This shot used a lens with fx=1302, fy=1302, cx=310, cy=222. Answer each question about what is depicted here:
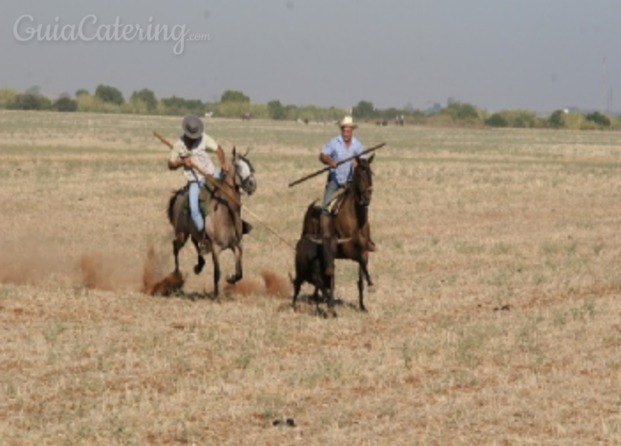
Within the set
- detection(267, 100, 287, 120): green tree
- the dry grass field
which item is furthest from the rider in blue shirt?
detection(267, 100, 287, 120): green tree

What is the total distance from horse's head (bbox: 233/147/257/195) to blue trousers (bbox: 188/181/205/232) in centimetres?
51

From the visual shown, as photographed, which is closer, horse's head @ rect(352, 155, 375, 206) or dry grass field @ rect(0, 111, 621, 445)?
dry grass field @ rect(0, 111, 621, 445)

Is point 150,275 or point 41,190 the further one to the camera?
point 41,190

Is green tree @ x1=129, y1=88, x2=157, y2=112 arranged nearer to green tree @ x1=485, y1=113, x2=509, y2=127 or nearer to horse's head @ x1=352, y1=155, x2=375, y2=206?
green tree @ x1=485, y1=113, x2=509, y2=127

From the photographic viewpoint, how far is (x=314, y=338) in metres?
13.3

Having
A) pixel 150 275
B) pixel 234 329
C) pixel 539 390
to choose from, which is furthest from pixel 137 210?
pixel 539 390

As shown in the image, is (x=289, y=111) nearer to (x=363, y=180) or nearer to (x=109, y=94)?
(x=109, y=94)

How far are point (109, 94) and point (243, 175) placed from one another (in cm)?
15953

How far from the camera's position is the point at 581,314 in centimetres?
1447

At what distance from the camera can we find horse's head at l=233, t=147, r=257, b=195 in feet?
52.4

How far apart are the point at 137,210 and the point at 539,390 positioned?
61.4 ft

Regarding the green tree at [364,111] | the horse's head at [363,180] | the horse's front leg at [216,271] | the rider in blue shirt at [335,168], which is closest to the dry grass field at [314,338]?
the horse's front leg at [216,271]

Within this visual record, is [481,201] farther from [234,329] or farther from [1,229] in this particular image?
[234,329]

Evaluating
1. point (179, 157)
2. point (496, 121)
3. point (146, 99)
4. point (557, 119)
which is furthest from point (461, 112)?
point (179, 157)
